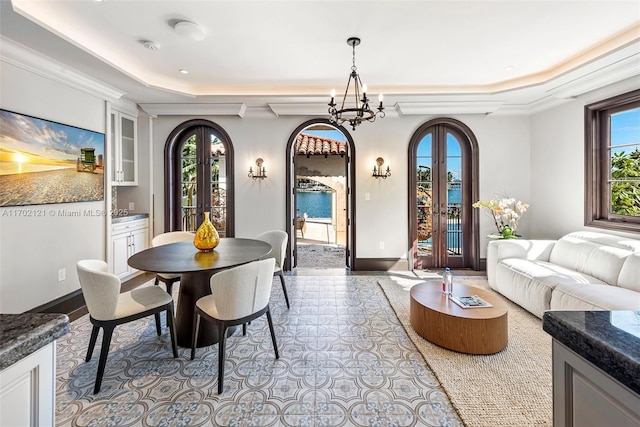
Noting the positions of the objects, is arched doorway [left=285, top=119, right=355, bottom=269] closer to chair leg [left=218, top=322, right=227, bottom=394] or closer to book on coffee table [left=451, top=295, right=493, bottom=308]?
book on coffee table [left=451, top=295, right=493, bottom=308]

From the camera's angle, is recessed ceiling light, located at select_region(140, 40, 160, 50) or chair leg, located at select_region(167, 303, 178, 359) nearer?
chair leg, located at select_region(167, 303, 178, 359)

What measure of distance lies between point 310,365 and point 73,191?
10.9 feet

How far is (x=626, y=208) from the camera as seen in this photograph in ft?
11.5

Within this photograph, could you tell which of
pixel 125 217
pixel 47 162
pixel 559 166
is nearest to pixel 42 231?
pixel 47 162

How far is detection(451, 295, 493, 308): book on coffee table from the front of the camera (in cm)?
261

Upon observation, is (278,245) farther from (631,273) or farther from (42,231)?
(631,273)

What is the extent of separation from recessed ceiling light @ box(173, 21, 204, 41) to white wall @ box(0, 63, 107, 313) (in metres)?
1.59

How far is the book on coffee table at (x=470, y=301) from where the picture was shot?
261 cm

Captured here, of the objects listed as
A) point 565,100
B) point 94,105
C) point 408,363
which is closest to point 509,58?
point 565,100

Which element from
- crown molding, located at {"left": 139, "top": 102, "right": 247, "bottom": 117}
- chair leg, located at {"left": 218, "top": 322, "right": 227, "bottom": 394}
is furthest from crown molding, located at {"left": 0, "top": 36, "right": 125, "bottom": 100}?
chair leg, located at {"left": 218, "top": 322, "right": 227, "bottom": 394}

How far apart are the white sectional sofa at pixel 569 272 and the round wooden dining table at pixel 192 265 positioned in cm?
276

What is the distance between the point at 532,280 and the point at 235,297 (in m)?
3.01

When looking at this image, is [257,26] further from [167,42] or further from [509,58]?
[509,58]

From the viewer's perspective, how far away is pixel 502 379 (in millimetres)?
2082
